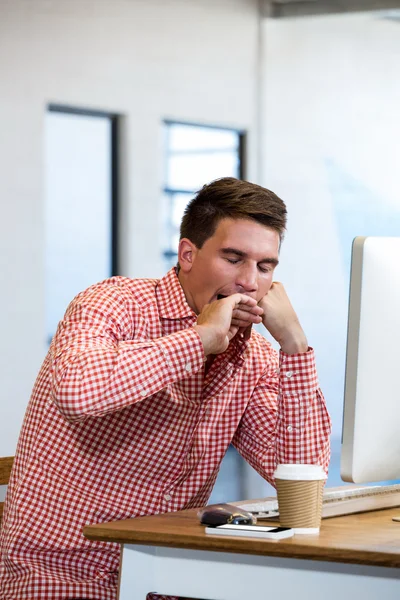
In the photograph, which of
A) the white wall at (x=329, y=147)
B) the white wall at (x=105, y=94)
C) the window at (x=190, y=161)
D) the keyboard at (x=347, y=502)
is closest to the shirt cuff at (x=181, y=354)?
the keyboard at (x=347, y=502)

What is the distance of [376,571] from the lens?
4.53 ft

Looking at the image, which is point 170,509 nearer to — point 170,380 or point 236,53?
point 170,380

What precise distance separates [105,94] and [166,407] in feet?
16.4

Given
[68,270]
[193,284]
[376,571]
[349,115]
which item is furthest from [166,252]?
[376,571]

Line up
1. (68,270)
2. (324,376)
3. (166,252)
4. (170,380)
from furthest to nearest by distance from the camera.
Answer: (324,376), (166,252), (68,270), (170,380)

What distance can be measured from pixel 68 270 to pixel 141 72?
4.40ft

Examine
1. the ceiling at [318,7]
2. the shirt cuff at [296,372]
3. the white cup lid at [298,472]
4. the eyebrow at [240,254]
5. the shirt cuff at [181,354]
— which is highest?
the ceiling at [318,7]

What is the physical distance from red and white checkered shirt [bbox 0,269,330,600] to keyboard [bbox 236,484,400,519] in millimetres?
98

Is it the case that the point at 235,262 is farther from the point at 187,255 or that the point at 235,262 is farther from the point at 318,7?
the point at 318,7

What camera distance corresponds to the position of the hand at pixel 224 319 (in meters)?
1.78

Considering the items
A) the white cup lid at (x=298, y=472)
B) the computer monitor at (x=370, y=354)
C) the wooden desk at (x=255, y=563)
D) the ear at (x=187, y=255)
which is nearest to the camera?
the wooden desk at (x=255, y=563)

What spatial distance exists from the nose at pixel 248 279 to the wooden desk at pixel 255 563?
1.66 ft

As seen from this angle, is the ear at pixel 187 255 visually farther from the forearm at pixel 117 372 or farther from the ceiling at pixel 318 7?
the ceiling at pixel 318 7

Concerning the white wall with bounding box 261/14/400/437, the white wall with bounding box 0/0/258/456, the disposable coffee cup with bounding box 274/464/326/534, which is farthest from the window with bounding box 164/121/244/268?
the disposable coffee cup with bounding box 274/464/326/534
